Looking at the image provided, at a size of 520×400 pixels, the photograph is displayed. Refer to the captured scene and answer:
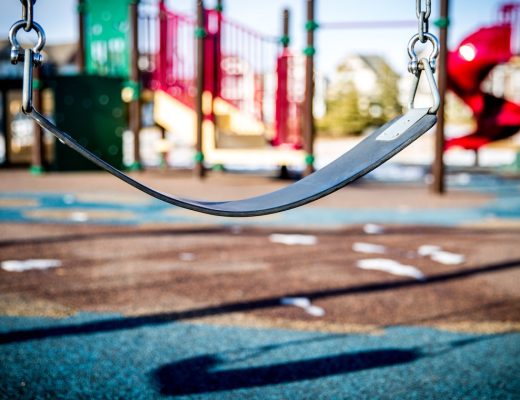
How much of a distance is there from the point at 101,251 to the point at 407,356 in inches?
98.2

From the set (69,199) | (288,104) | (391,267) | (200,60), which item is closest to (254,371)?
(391,267)

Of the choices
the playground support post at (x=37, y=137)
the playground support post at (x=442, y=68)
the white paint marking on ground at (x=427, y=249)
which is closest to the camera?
the white paint marking on ground at (x=427, y=249)

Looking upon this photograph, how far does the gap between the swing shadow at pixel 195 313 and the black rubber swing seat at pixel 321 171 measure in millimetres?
1147

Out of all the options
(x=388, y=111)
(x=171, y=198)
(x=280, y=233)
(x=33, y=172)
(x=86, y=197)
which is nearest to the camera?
(x=171, y=198)

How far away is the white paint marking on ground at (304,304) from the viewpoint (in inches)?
109

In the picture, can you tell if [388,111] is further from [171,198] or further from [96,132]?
[171,198]

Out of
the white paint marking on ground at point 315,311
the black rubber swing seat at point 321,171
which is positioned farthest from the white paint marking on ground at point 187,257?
the black rubber swing seat at point 321,171

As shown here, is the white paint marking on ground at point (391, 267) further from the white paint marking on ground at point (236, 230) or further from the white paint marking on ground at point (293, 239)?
the white paint marking on ground at point (236, 230)

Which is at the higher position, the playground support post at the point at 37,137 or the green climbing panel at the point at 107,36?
the green climbing panel at the point at 107,36

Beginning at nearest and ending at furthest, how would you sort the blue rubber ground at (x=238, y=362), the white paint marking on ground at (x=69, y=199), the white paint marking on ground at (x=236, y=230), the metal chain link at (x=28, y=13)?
1. the metal chain link at (x=28, y=13)
2. the blue rubber ground at (x=238, y=362)
3. the white paint marking on ground at (x=236, y=230)
4. the white paint marking on ground at (x=69, y=199)

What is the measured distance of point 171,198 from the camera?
4.88 ft

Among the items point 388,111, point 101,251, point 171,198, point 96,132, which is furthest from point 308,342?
point 388,111

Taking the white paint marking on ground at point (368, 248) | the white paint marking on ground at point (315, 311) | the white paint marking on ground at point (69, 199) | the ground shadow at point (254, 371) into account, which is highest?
the white paint marking on ground at point (69, 199)

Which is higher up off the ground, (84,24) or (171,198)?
(84,24)
